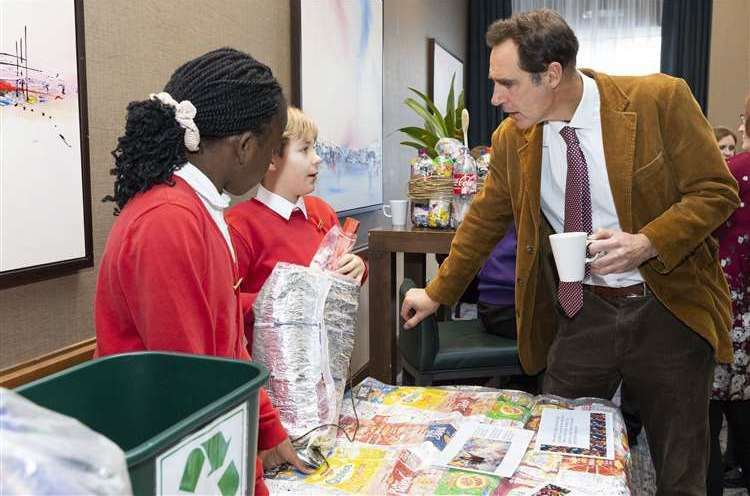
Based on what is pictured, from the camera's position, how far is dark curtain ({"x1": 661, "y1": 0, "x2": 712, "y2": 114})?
5.50m

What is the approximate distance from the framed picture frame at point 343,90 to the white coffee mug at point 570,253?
A: 153 centimetres

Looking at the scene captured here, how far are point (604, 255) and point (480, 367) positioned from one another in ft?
3.16

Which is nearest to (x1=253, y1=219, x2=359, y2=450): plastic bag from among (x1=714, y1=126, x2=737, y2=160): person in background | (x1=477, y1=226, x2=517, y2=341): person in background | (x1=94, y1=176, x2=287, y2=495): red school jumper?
(x1=94, y1=176, x2=287, y2=495): red school jumper

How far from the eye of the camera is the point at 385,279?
2.35m

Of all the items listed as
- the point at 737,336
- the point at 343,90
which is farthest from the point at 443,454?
the point at 343,90

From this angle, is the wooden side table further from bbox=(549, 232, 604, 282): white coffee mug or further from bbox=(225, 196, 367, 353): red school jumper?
bbox=(549, 232, 604, 282): white coffee mug

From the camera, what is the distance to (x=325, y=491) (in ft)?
3.62

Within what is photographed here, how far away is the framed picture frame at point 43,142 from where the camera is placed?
4.25ft

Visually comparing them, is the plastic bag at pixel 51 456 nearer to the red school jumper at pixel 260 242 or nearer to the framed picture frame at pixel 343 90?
the red school jumper at pixel 260 242

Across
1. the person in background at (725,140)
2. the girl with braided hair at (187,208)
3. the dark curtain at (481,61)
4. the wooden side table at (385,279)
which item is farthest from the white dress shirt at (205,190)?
the dark curtain at (481,61)

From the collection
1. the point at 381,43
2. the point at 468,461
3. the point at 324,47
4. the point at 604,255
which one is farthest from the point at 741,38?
the point at 468,461

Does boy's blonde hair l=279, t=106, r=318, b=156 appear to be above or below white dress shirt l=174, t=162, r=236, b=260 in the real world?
above

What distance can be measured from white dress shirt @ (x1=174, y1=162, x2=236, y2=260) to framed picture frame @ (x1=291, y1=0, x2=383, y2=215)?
1.72 m

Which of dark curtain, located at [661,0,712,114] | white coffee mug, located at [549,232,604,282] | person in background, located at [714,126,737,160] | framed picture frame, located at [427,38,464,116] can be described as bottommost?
white coffee mug, located at [549,232,604,282]
